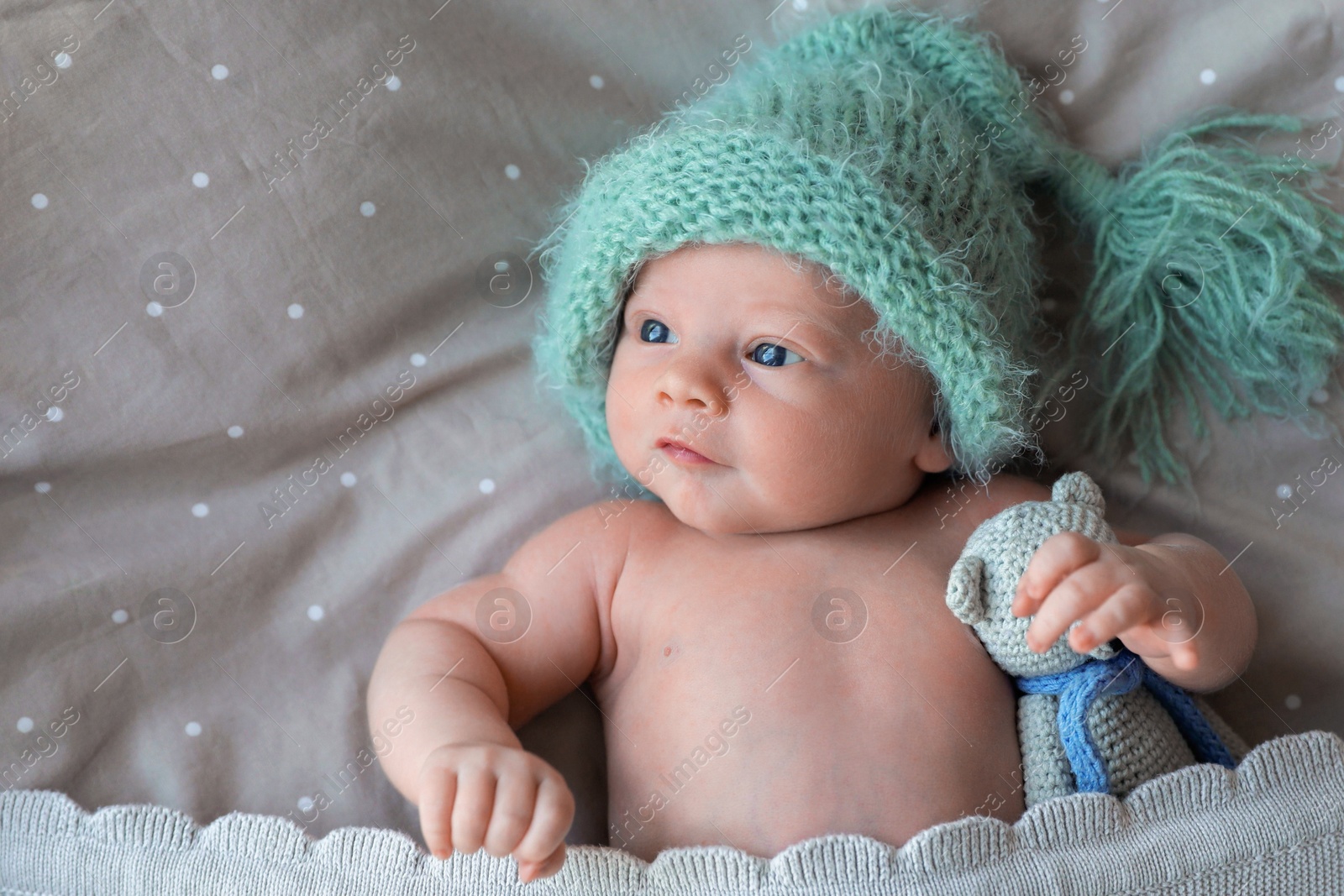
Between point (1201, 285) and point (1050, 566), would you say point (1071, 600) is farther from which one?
point (1201, 285)

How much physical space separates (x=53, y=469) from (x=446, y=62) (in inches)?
30.9

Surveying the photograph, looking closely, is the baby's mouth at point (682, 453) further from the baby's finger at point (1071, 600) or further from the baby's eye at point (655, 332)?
the baby's finger at point (1071, 600)

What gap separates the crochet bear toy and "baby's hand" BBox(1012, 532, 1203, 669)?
0.16 m

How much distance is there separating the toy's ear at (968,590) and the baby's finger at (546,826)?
20.2 inches

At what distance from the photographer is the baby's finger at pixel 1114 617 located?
3.47 ft

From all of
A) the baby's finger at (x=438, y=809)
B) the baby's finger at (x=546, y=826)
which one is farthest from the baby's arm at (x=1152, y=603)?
the baby's finger at (x=438, y=809)

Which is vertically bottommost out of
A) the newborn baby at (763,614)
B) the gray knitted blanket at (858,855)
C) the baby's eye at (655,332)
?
the gray knitted blanket at (858,855)

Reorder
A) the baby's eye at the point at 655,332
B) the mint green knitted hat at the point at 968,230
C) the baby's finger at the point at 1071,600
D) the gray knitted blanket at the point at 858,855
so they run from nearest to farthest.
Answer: the baby's finger at the point at 1071,600 < the gray knitted blanket at the point at 858,855 < the mint green knitted hat at the point at 968,230 < the baby's eye at the point at 655,332

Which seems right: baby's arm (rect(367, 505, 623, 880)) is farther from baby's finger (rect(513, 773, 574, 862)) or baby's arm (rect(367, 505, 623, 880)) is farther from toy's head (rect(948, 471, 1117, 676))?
toy's head (rect(948, 471, 1117, 676))

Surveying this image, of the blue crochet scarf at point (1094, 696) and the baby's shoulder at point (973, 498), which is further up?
the baby's shoulder at point (973, 498)

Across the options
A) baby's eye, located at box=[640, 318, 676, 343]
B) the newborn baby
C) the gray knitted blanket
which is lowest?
the gray knitted blanket

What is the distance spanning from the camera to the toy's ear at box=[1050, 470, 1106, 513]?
1355 mm

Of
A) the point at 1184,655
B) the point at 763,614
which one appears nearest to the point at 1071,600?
the point at 1184,655

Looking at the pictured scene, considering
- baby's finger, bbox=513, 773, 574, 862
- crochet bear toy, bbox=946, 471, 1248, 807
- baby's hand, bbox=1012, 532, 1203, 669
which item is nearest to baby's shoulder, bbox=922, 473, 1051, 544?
crochet bear toy, bbox=946, 471, 1248, 807
